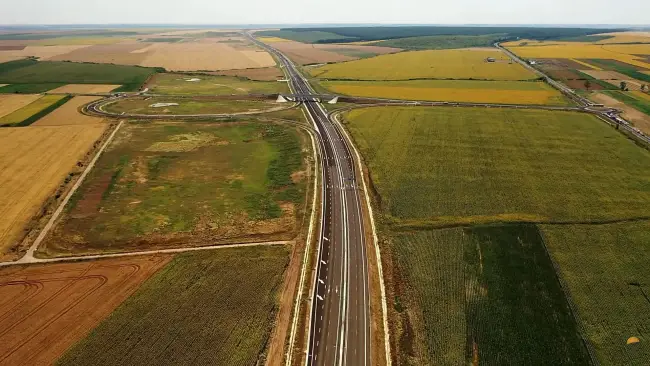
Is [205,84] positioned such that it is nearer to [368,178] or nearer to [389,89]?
[389,89]

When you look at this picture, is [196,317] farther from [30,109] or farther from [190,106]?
[30,109]

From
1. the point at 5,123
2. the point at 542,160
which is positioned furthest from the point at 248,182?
the point at 5,123

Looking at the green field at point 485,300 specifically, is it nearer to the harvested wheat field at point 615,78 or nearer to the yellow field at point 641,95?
the yellow field at point 641,95

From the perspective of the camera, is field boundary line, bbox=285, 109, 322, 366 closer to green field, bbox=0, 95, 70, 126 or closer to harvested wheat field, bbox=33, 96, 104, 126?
harvested wheat field, bbox=33, 96, 104, 126

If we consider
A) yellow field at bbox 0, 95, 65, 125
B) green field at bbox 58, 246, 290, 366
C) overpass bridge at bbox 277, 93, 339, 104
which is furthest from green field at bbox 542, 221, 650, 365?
yellow field at bbox 0, 95, 65, 125

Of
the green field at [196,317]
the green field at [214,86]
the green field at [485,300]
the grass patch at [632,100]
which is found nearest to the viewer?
the green field at [196,317]

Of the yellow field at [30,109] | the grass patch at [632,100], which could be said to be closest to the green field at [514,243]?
the grass patch at [632,100]
